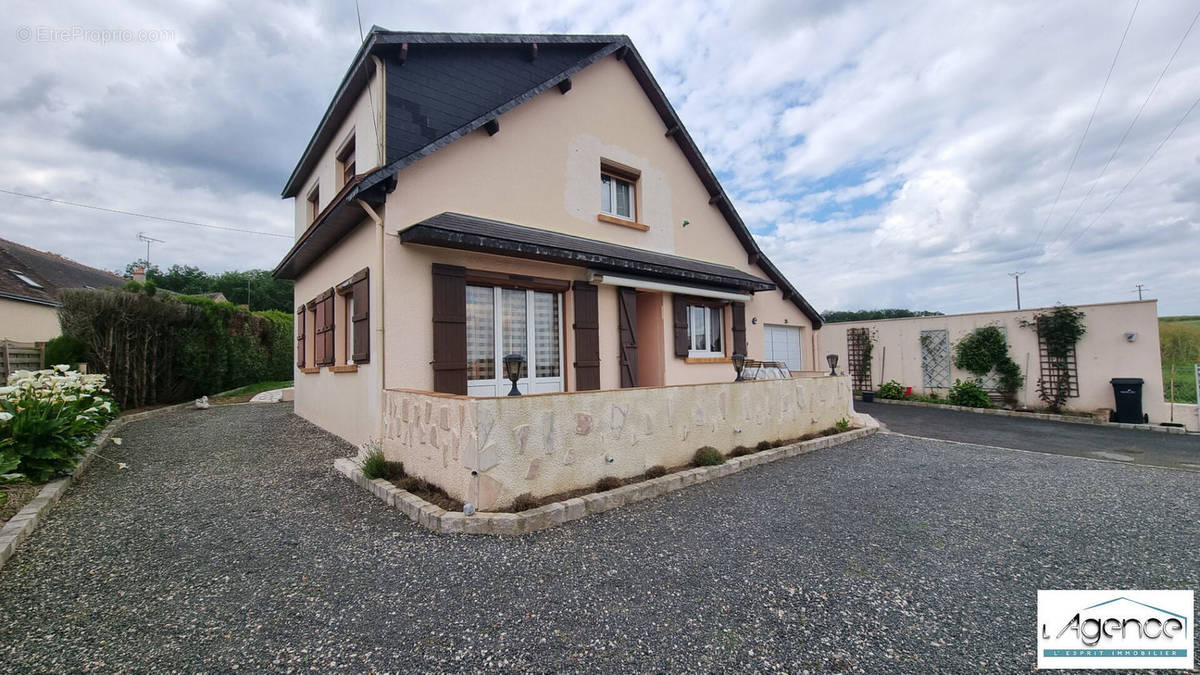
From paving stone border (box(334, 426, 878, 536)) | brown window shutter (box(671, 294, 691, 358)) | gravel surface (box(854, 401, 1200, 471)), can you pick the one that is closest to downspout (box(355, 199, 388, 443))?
paving stone border (box(334, 426, 878, 536))

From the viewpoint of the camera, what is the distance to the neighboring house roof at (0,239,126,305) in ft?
54.7

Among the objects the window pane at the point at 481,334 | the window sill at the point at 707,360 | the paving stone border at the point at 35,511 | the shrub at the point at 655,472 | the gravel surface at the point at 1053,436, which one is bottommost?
the gravel surface at the point at 1053,436

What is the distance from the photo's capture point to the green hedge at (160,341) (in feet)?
34.0

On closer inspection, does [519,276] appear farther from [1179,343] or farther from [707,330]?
[1179,343]

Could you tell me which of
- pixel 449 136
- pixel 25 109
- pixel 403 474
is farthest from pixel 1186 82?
pixel 25 109

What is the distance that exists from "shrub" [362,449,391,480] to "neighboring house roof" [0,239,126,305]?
749 inches

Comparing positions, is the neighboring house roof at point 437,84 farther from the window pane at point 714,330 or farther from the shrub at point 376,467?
the window pane at point 714,330

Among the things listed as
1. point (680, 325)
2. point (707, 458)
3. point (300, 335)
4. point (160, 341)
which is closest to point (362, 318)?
Answer: point (707, 458)

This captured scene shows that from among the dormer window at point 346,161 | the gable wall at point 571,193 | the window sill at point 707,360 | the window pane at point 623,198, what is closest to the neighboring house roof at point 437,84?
the gable wall at point 571,193

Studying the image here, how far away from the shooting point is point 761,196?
47.4 ft

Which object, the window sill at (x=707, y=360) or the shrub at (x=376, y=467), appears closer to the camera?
the shrub at (x=376, y=467)

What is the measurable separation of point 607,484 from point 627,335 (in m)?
3.71

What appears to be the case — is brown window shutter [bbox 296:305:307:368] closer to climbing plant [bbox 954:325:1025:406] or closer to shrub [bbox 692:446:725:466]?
shrub [bbox 692:446:725:466]

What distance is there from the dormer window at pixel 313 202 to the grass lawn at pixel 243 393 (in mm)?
6509
